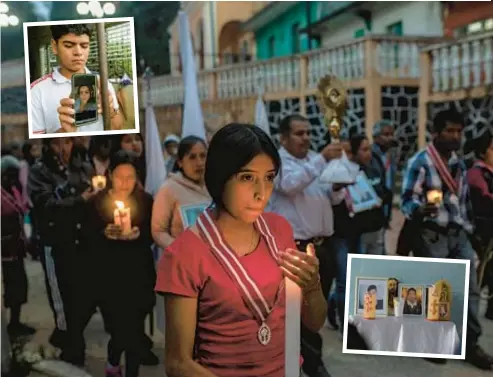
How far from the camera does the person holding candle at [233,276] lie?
915mm

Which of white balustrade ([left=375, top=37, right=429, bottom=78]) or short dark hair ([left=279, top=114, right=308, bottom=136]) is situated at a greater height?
white balustrade ([left=375, top=37, right=429, bottom=78])

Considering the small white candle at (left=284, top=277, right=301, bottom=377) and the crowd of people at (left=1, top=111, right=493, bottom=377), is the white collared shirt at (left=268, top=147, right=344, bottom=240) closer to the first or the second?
the crowd of people at (left=1, top=111, right=493, bottom=377)

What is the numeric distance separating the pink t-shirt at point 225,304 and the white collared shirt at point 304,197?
712 millimetres

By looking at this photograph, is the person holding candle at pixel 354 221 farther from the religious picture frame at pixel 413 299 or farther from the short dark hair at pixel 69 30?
the short dark hair at pixel 69 30

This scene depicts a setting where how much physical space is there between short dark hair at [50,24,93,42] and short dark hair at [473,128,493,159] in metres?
1.38

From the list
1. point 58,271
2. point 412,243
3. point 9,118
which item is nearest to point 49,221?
point 58,271

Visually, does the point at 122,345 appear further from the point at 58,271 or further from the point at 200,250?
the point at 200,250

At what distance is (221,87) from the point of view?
6.75ft

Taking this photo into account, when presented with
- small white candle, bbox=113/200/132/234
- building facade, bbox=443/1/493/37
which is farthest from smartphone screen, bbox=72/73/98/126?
building facade, bbox=443/1/493/37

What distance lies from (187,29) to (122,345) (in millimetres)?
1058

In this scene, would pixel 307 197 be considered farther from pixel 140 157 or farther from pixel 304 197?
pixel 140 157

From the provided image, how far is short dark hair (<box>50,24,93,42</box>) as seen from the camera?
1.32 meters

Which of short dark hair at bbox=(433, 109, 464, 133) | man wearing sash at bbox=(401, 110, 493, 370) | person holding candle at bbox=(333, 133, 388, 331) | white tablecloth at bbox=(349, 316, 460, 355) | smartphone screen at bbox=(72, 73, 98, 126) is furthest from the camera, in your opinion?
short dark hair at bbox=(433, 109, 464, 133)

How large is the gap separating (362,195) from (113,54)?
1.01 meters
